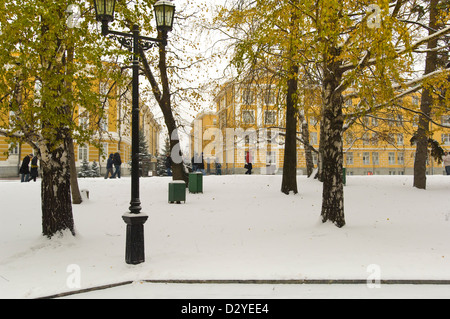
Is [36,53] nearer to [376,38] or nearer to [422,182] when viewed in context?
[376,38]

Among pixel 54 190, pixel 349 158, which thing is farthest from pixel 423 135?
pixel 349 158

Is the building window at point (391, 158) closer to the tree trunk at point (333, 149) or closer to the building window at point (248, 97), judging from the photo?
the building window at point (248, 97)

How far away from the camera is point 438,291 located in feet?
18.9

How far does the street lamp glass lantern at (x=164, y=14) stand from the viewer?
7383 millimetres

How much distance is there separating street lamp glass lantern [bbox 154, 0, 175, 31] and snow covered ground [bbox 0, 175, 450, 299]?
14.9 feet

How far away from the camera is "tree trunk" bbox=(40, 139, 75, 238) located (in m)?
8.55

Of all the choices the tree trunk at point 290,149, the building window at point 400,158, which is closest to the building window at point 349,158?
the building window at point 400,158

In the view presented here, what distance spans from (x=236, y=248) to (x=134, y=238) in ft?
7.70

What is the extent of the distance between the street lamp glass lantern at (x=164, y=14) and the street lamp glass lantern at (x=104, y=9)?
2.81ft

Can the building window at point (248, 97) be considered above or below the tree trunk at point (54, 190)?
above

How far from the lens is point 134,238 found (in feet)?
23.0

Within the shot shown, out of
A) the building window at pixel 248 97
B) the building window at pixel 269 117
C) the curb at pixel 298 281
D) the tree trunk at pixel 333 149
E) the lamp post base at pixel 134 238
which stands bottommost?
the curb at pixel 298 281

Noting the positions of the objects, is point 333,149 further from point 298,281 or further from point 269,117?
point 269,117

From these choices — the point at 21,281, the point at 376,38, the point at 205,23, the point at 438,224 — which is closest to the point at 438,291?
the point at 376,38
